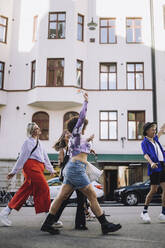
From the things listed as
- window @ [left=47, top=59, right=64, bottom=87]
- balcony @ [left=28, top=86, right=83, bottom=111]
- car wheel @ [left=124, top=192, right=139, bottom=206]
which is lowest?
car wheel @ [left=124, top=192, right=139, bottom=206]

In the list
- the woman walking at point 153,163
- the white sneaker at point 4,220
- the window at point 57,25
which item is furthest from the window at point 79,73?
the white sneaker at point 4,220

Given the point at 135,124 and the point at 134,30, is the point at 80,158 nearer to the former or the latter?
the point at 135,124

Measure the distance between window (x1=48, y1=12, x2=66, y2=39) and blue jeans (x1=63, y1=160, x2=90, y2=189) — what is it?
1926 cm

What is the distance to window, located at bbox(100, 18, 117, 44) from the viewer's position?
79.2 feet

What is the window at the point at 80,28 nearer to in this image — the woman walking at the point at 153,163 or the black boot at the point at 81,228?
the woman walking at the point at 153,163

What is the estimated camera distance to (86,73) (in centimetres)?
2331

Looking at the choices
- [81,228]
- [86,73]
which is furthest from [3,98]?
[81,228]

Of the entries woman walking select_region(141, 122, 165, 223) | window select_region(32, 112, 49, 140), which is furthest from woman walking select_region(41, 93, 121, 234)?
window select_region(32, 112, 49, 140)

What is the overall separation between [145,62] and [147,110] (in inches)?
140

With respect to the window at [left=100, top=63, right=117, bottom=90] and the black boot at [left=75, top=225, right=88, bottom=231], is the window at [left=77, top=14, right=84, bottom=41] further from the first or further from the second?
the black boot at [left=75, top=225, right=88, bottom=231]

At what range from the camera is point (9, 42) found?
2430cm

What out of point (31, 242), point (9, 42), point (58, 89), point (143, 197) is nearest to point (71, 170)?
point (31, 242)

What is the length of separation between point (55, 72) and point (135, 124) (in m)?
6.61

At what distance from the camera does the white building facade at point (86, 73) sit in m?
22.4
